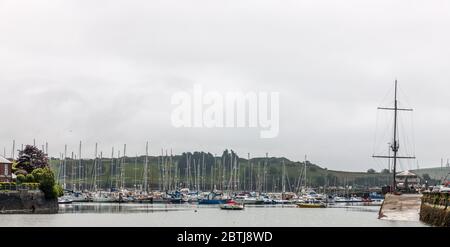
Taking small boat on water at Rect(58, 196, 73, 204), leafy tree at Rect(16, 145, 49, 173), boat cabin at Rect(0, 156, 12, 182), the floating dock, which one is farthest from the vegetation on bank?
the floating dock

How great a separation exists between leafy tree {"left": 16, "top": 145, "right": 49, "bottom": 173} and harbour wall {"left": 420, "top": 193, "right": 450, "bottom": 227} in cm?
8314

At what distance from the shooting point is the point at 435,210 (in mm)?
80688

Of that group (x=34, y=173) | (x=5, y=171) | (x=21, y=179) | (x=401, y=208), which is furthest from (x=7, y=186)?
(x=401, y=208)

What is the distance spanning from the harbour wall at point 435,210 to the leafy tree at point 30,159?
8314 centimetres

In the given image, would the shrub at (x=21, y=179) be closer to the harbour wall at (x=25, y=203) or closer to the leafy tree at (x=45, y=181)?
the leafy tree at (x=45, y=181)

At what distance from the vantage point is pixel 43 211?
132m

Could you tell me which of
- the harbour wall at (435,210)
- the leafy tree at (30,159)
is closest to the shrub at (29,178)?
the leafy tree at (30,159)

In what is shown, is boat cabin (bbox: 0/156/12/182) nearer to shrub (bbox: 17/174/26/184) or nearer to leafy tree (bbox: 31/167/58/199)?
Result: leafy tree (bbox: 31/167/58/199)

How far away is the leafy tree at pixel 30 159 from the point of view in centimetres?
15362

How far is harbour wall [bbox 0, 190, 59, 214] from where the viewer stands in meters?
124

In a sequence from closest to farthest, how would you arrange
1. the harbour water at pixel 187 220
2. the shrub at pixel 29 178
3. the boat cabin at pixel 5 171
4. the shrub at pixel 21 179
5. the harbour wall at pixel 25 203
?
the harbour water at pixel 187 220
the harbour wall at pixel 25 203
the shrub at pixel 21 179
the shrub at pixel 29 178
the boat cabin at pixel 5 171

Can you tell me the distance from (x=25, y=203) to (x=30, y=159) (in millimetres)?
28233
